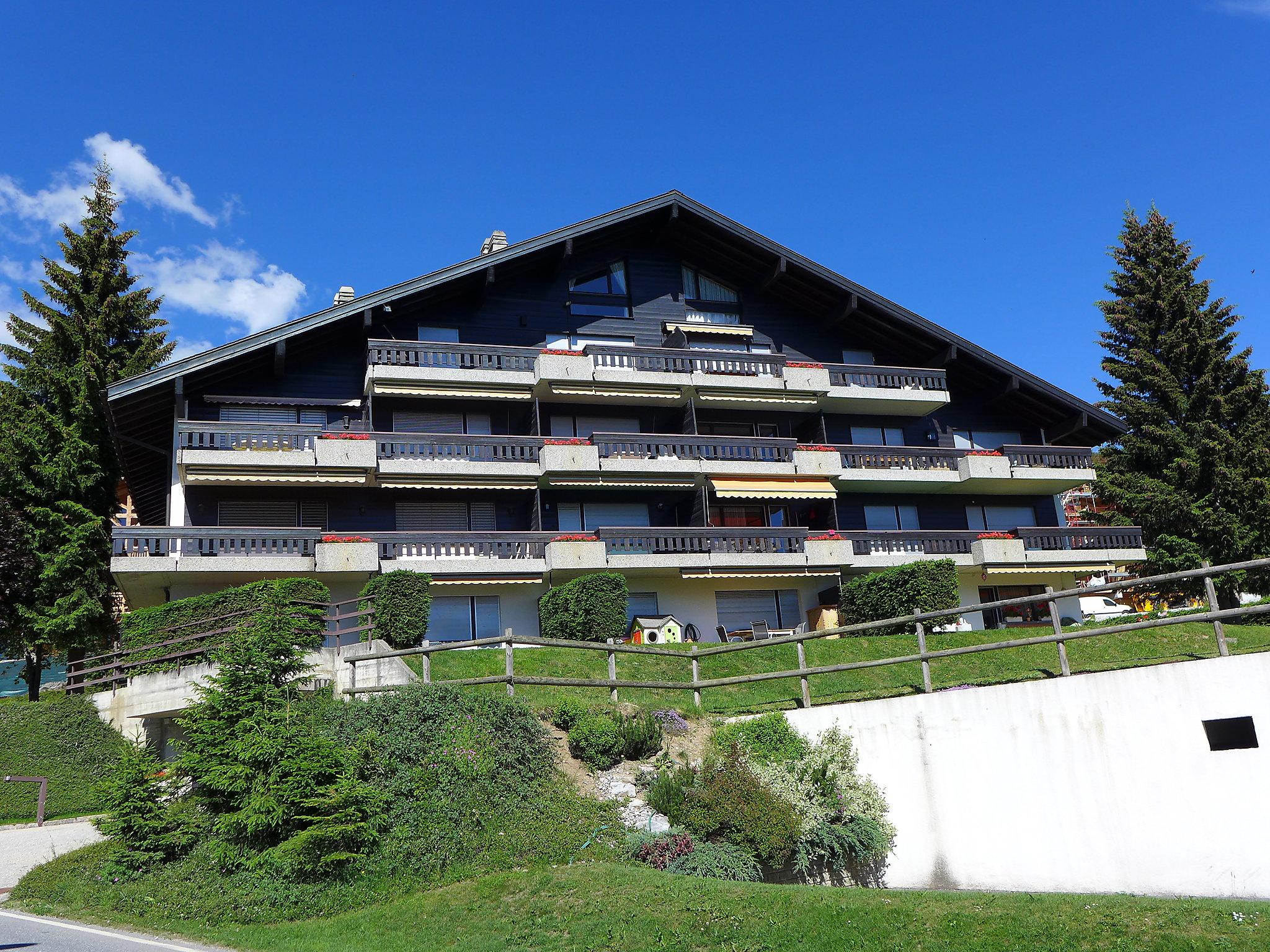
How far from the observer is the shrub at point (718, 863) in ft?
44.5

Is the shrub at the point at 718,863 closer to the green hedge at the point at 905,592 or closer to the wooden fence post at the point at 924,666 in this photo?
the wooden fence post at the point at 924,666

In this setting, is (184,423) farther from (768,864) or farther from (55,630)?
(768,864)

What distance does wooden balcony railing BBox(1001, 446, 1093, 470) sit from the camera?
34.7 metres

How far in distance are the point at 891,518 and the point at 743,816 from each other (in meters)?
21.9

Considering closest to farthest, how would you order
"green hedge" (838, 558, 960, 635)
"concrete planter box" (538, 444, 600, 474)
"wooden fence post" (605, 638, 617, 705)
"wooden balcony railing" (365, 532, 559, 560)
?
"wooden fence post" (605, 638, 617, 705) < "green hedge" (838, 558, 960, 635) < "wooden balcony railing" (365, 532, 559, 560) < "concrete planter box" (538, 444, 600, 474)

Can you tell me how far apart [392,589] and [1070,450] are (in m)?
23.2

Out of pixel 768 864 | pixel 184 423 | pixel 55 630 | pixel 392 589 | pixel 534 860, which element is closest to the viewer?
pixel 534 860

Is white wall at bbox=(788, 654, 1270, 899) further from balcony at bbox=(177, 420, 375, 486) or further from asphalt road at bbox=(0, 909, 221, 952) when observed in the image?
balcony at bbox=(177, 420, 375, 486)

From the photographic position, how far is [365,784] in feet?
46.4

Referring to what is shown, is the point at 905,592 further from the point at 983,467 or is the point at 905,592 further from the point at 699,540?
the point at 983,467

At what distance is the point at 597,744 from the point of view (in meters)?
16.0

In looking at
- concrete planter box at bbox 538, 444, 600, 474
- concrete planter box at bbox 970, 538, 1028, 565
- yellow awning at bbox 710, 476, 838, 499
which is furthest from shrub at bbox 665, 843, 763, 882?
concrete planter box at bbox 970, 538, 1028, 565

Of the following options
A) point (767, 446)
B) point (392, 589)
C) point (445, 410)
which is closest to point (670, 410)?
point (767, 446)

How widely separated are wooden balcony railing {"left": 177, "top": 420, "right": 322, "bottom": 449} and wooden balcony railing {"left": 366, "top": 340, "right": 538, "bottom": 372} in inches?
114
